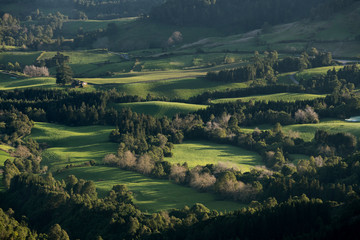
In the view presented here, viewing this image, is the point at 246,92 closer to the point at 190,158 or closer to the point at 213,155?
the point at 213,155

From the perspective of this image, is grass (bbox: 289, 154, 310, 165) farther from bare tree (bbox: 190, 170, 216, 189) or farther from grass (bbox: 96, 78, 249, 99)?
grass (bbox: 96, 78, 249, 99)

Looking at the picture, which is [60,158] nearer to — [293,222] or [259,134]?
[259,134]

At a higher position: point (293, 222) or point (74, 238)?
point (293, 222)

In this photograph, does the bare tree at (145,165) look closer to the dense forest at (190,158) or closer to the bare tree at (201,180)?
the dense forest at (190,158)

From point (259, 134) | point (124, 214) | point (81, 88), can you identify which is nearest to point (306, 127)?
point (259, 134)

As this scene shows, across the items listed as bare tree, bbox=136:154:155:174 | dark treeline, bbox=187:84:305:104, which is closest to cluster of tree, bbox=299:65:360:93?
dark treeline, bbox=187:84:305:104

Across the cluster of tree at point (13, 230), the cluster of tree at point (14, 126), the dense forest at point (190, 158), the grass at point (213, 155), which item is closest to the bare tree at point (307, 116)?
the dense forest at point (190, 158)
